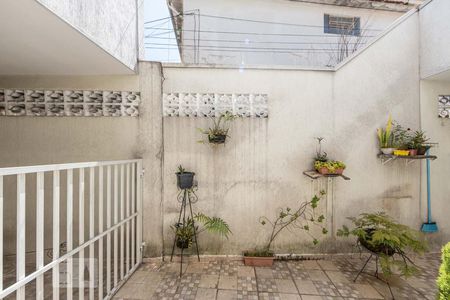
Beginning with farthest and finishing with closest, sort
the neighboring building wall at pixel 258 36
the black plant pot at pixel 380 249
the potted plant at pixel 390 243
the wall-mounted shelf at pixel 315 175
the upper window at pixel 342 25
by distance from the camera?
the upper window at pixel 342 25
the neighboring building wall at pixel 258 36
the wall-mounted shelf at pixel 315 175
the black plant pot at pixel 380 249
the potted plant at pixel 390 243

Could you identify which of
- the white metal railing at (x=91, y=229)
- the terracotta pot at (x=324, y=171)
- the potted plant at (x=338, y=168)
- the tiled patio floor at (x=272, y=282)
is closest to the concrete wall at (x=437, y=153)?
the tiled patio floor at (x=272, y=282)

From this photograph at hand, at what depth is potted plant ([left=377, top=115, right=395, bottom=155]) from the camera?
367 cm

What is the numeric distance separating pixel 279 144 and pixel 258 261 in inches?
72.0

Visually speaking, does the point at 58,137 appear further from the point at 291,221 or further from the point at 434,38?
the point at 434,38

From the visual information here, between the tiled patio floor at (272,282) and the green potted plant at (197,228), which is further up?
the green potted plant at (197,228)

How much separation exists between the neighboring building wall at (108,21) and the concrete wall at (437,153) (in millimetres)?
4696

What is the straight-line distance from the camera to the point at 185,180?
3436mm

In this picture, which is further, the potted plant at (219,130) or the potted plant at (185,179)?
the potted plant at (219,130)

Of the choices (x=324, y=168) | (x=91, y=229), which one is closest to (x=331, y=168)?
(x=324, y=168)

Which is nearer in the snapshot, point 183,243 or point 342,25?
point 183,243

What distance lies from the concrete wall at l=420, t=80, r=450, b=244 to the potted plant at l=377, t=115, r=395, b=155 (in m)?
0.63

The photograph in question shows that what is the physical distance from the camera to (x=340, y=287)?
9.95ft

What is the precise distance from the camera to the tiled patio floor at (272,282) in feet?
9.46

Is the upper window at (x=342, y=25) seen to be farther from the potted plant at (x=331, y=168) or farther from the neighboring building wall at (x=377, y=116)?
the potted plant at (x=331, y=168)
